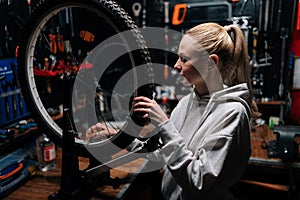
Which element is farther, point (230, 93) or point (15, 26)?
point (15, 26)

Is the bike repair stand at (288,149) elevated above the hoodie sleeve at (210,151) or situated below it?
below

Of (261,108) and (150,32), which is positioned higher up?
(150,32)

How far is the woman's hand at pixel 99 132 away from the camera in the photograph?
1.07 meters

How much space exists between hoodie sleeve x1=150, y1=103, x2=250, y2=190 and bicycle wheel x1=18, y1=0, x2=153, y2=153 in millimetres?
205

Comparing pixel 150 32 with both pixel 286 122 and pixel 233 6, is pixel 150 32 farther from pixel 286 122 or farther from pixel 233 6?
pixel 286 122

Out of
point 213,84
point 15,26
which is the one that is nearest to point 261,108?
point 213,84

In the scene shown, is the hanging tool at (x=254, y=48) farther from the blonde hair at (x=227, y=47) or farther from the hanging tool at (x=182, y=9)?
the blonde hair at (x=227, y=47)

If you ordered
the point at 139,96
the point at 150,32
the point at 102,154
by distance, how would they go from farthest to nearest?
the point at 150,32, the point at 102,154, the point at 139,96

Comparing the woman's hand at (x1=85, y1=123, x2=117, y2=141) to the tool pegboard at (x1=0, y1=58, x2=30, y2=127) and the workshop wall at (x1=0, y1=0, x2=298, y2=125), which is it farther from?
the workshop wall at (x1=0, y1=0, x2=298, y2=125)

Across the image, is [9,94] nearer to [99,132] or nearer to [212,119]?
[99,132]

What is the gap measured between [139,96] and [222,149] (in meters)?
0.32

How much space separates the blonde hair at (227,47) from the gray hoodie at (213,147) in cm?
5

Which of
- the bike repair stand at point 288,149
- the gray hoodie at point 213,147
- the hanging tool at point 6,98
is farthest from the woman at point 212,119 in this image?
the hanging tool at point 6,98

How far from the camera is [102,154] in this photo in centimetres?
107
